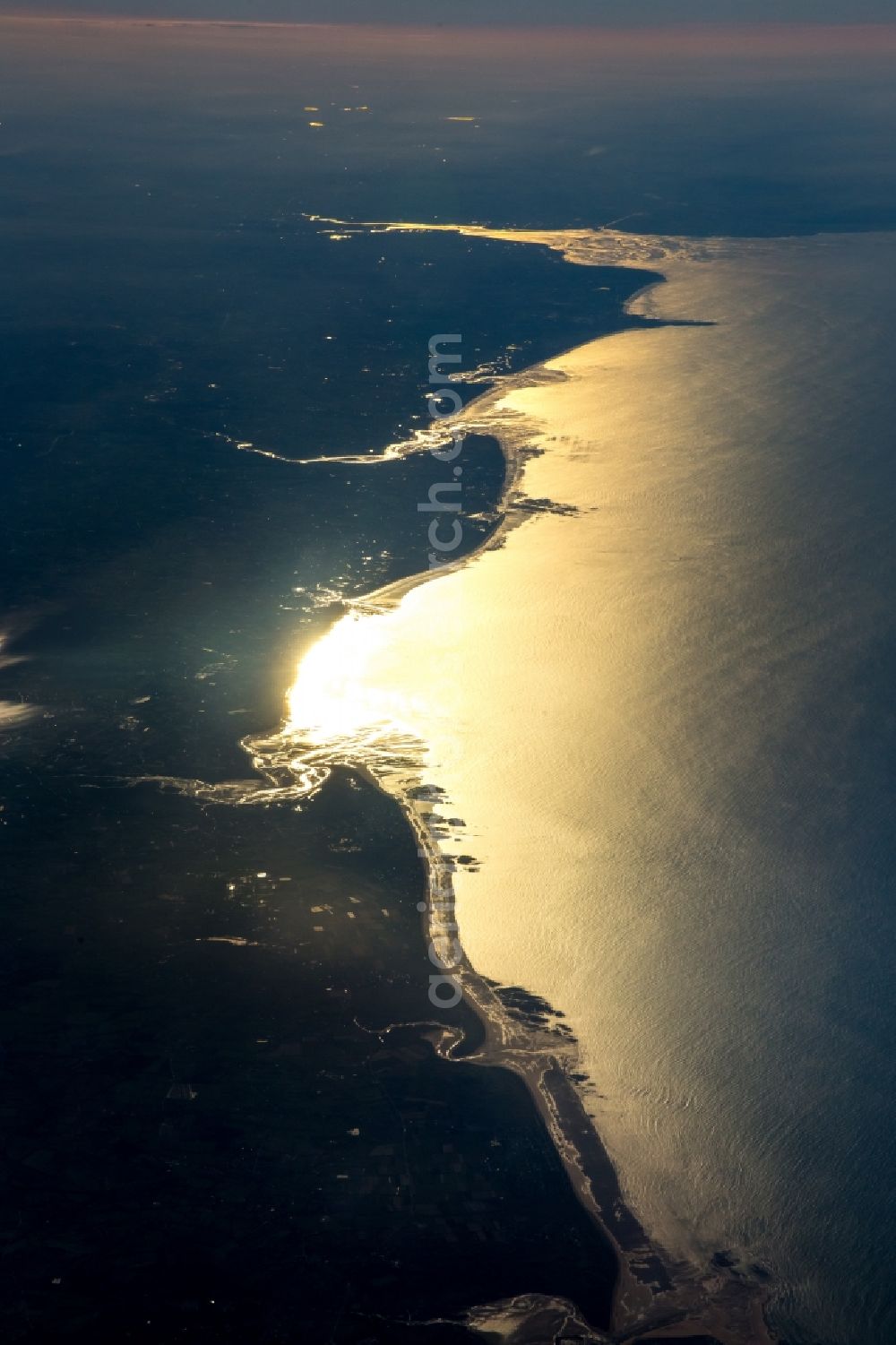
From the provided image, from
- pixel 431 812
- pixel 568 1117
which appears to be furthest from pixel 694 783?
pixel 568 1117

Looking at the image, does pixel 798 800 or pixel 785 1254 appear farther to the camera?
pixel 798 800

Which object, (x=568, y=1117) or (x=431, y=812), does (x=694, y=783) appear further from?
(x=568, y=1117)

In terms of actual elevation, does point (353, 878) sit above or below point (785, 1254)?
above

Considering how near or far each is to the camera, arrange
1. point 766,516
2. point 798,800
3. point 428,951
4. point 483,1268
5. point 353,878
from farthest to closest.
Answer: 1. point 766,516
2. point 798,800
3. point 353,878
4. point 428,951
5. point 483,1268

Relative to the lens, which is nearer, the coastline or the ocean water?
the coastline

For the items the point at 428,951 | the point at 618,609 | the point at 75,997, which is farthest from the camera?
the point at 618,609

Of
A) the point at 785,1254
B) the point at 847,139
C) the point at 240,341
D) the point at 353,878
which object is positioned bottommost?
the point at 785,1254

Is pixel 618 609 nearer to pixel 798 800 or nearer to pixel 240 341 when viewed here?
pixel 798 800

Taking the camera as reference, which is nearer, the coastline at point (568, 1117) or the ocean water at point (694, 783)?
the coastline at point (568, 1117)

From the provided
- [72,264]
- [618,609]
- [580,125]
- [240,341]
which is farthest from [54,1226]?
[580,125]
